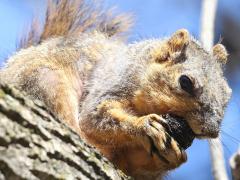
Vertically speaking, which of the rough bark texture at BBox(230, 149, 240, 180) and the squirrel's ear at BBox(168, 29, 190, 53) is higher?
the squirrel's ear at BBox(168, 29, 190, 53)

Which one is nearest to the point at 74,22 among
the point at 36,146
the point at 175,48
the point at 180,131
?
the point at 175,48

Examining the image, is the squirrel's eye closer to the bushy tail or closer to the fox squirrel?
the fox squirrel

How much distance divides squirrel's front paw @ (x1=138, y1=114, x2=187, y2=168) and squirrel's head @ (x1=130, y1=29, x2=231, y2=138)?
12cm

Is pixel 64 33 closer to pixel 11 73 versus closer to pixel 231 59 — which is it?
pixel 11 73

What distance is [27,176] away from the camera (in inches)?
48.1

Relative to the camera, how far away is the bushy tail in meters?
3.01

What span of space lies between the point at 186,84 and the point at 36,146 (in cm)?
97

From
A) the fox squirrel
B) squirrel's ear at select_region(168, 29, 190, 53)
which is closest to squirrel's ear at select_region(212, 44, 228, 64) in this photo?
the fox squirrel

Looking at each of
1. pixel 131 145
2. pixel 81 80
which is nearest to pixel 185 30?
pixel 81 80

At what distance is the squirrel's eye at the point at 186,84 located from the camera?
2093 mm

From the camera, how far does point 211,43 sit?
2.56m

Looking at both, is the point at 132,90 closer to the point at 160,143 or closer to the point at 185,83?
the point at 185,83

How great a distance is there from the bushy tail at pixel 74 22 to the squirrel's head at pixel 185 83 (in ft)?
2.08

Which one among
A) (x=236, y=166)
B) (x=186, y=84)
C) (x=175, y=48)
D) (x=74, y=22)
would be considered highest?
(x=74, y=22)
